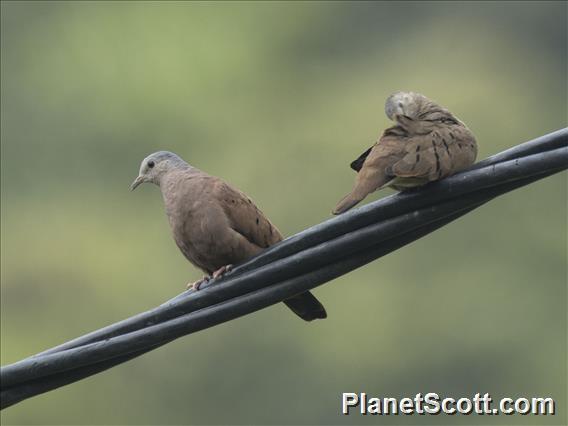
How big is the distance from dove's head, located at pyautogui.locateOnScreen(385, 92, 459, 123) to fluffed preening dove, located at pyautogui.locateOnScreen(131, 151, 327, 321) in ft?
3.18

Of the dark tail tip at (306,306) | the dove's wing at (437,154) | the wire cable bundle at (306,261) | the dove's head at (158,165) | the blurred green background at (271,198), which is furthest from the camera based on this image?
the blurred green background at (271,198)

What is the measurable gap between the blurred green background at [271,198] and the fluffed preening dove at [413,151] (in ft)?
35.2

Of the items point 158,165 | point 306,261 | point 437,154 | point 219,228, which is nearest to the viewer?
point 306,261

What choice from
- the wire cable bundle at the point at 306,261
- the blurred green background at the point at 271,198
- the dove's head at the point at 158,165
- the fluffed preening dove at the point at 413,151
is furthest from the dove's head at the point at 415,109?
the blurred green background at the point at 271,198

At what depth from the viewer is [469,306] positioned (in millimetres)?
19531

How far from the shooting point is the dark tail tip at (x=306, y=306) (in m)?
5.70

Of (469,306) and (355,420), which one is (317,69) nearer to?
(469,306)

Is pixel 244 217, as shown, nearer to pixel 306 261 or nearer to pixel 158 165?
pixel 158 165

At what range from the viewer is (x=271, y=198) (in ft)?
61.0

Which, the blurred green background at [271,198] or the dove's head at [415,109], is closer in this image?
the dove's head at [415,109]

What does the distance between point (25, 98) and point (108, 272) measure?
971cm

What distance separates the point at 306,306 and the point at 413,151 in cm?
120

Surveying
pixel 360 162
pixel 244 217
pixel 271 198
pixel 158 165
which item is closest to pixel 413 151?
pixel 360 162

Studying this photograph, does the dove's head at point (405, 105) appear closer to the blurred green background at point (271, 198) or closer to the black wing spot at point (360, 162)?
the black wing spot at point (360, 162)
